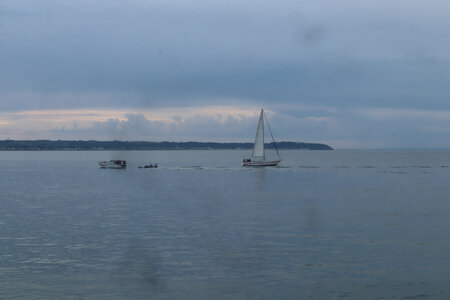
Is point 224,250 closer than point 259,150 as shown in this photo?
Yes

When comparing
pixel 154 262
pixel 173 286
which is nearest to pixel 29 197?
pixel 154 262

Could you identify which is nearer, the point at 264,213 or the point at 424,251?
the point at 424,251

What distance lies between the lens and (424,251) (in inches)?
1491

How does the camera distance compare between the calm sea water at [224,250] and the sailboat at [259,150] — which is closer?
the calm sea water at [224,250]

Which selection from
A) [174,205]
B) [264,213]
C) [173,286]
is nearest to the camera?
[173,286]

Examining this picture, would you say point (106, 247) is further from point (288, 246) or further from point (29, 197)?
point (29, 197)

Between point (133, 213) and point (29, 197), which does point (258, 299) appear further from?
point (29, 197)

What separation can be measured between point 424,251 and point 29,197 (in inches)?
2328

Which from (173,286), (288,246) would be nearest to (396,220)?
(288,246)

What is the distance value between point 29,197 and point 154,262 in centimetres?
5073

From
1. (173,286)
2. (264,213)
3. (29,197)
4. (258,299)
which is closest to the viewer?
(258,299)

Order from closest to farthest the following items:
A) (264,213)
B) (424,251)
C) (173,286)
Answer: (173,286) < (424,251) < (264,213)

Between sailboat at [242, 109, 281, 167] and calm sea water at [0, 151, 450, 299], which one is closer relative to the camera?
calm sea water at [0, 151, 450, 299]

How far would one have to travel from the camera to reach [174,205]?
6825cm
